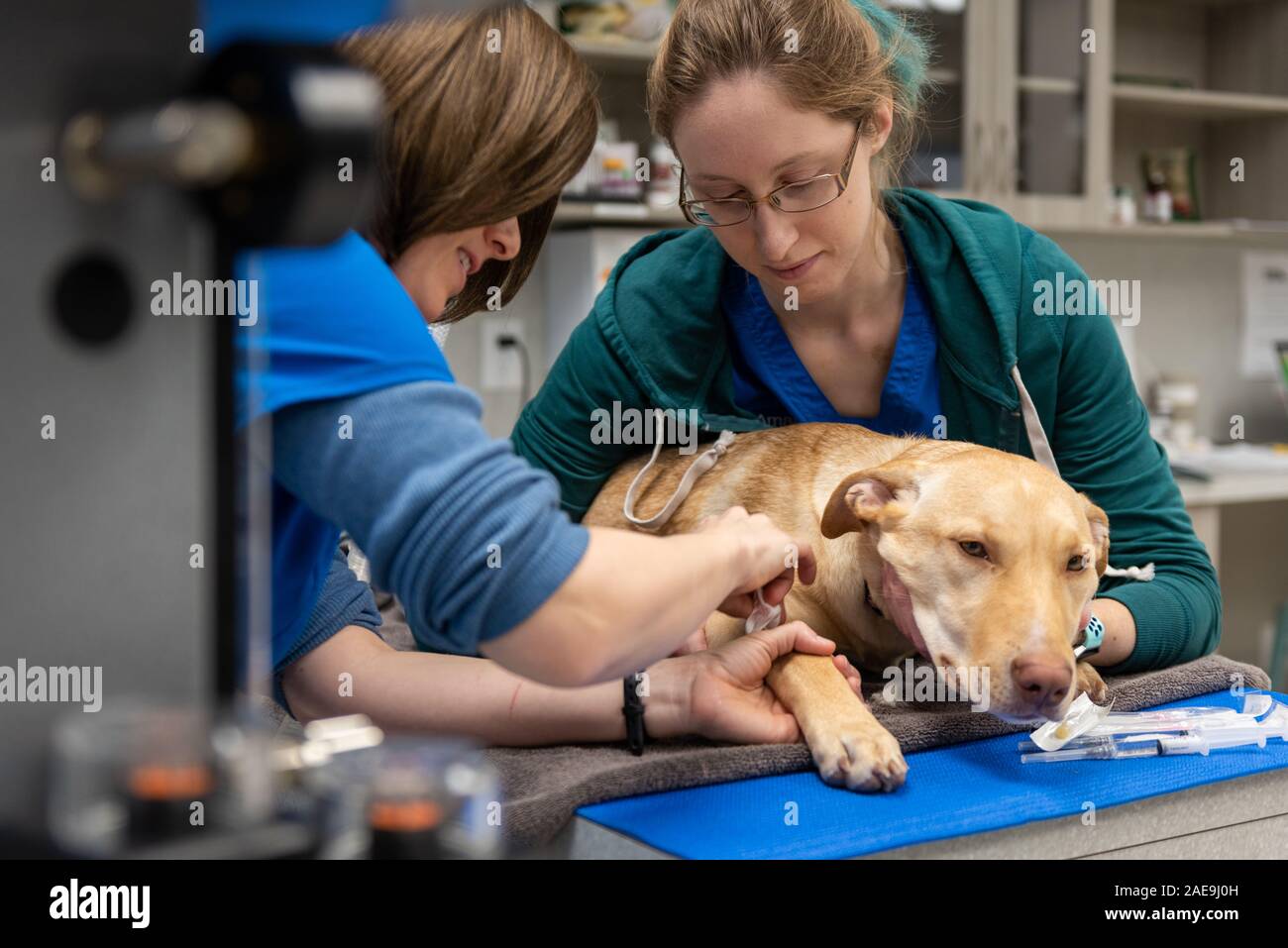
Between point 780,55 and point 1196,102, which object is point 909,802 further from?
point 1196,102

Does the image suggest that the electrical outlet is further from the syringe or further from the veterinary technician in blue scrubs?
the syringe

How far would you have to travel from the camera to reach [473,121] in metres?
0.82

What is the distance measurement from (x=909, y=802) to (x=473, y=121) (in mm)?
571

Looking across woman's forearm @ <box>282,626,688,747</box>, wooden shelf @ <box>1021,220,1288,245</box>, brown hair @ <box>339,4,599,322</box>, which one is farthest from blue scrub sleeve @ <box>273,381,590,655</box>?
wooden shelf @ <box>1021,220,1288,245</box>

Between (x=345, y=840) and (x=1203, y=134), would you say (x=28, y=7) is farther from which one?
(x=1203, y=134)

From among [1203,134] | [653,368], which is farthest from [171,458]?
[1203,134]

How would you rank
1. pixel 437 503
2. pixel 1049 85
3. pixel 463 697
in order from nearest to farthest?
pixel 437 503 → pixel 463 697 → pixel 1049 85

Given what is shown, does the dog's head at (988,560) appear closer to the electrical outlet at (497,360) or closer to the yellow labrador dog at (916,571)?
the yellow labrador dog at (916,571)

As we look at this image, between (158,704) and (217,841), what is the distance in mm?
37

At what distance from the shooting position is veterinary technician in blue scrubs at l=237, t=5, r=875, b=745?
674mm

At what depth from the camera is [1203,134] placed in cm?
387

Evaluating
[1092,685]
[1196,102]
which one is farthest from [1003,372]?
[1196,102]

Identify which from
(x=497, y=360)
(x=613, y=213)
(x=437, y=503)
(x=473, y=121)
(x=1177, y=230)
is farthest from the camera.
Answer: (x=1177, y=230)

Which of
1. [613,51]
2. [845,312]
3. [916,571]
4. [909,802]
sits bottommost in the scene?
[909,802]
